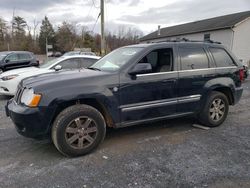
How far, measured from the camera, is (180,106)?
4.23 m

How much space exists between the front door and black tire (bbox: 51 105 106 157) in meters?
0.48

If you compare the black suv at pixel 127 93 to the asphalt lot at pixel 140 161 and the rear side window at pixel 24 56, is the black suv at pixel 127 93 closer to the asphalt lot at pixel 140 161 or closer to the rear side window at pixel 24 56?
the asphalt lot at pixel 140 161

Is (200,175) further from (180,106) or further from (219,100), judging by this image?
(219,100)

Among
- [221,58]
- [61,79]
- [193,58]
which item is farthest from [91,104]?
[221,58]


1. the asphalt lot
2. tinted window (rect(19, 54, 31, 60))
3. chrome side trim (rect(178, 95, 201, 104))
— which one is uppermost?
tinted window (rect(19, 54, 31, 60))

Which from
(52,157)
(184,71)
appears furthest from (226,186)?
(52,157)

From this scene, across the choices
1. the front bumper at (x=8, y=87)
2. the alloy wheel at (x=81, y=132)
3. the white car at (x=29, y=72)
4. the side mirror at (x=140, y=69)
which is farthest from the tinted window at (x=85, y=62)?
the alloy wheel at (x=81, y=132)

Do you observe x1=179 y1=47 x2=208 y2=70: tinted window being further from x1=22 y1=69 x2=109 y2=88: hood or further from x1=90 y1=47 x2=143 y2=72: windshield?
x1=22 y1=69 x2=109 y2=88: hood

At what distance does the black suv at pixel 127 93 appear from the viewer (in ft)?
10.6

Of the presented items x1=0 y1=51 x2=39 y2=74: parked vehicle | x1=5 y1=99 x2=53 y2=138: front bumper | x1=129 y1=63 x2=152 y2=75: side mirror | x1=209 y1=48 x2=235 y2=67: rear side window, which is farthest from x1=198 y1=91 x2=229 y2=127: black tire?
x1=0 y1=51 x2=39 y2=74: parked vehicle

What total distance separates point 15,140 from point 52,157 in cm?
109

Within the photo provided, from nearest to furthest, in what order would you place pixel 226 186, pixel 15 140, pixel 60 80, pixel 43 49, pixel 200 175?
1. pixel 226 186
2. pixel 200 175
3. pixel 60 80
4. pixel 15 140
5. pixel 43 49

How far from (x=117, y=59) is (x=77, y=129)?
1.62 metres

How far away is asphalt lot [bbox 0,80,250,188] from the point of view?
2.80 metres
